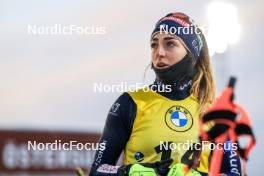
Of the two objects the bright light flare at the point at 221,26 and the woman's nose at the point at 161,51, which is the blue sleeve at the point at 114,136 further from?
the bright light flare at the point at 221,26

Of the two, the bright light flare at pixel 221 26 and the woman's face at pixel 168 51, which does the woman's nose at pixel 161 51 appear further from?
the bright light flare at pixel 221 26

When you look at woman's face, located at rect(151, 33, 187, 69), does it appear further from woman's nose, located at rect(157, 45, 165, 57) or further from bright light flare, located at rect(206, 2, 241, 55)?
bright light flare, located at rect(206, 2, 241, 55)

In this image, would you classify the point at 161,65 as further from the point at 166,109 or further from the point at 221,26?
the point at 221,26

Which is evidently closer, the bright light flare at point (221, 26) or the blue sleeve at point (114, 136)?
the blue sleeve at point (114, 136)

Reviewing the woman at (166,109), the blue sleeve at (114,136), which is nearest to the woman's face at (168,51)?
the woman at (166,109)

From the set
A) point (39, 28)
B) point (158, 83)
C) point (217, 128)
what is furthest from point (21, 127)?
point (217, 128)

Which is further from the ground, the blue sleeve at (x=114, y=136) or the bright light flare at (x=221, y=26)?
the bright light flare at (x=221, y=26)

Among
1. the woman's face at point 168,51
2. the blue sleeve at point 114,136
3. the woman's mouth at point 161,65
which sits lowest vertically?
the blue sleeve at point 114,136

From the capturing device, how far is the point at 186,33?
6.70 feet

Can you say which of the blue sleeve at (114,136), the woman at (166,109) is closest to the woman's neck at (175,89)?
the woman at (166,109)

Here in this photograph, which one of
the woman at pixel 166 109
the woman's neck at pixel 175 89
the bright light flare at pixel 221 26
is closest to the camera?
the woman at pixel 166 109

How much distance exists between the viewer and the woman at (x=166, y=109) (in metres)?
1.93

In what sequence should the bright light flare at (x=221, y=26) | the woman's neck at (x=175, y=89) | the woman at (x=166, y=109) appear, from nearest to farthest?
the woman at (x=166, y=109), the woman's neck at (x=175, y=89), the bright light flare at (x=221, y=26)

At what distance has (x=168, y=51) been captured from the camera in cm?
201
